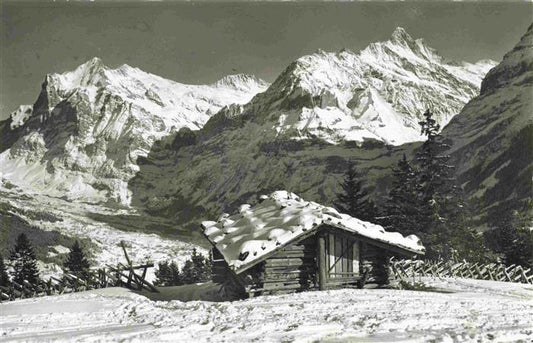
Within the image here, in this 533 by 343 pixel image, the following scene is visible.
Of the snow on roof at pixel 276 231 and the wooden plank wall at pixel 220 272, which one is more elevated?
the snow on roof at pixel 276 231

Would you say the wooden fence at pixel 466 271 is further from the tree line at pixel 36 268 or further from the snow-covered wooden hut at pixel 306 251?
the tree line at pixel 36 268

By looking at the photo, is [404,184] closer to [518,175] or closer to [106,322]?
[106,322]

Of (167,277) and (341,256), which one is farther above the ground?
(341,256)

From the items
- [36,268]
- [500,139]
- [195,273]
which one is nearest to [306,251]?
[36,268]

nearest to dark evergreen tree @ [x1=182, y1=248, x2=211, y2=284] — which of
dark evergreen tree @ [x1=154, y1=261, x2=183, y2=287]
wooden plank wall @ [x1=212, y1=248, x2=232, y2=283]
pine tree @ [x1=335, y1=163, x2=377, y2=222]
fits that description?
dark evergreen tree @ [x1=154, y1=261, x2=183, y2=287]

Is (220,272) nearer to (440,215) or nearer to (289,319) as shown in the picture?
(289,319)

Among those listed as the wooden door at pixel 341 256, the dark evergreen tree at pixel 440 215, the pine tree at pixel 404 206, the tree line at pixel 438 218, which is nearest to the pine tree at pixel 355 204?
the tree line at pixel 438 218
